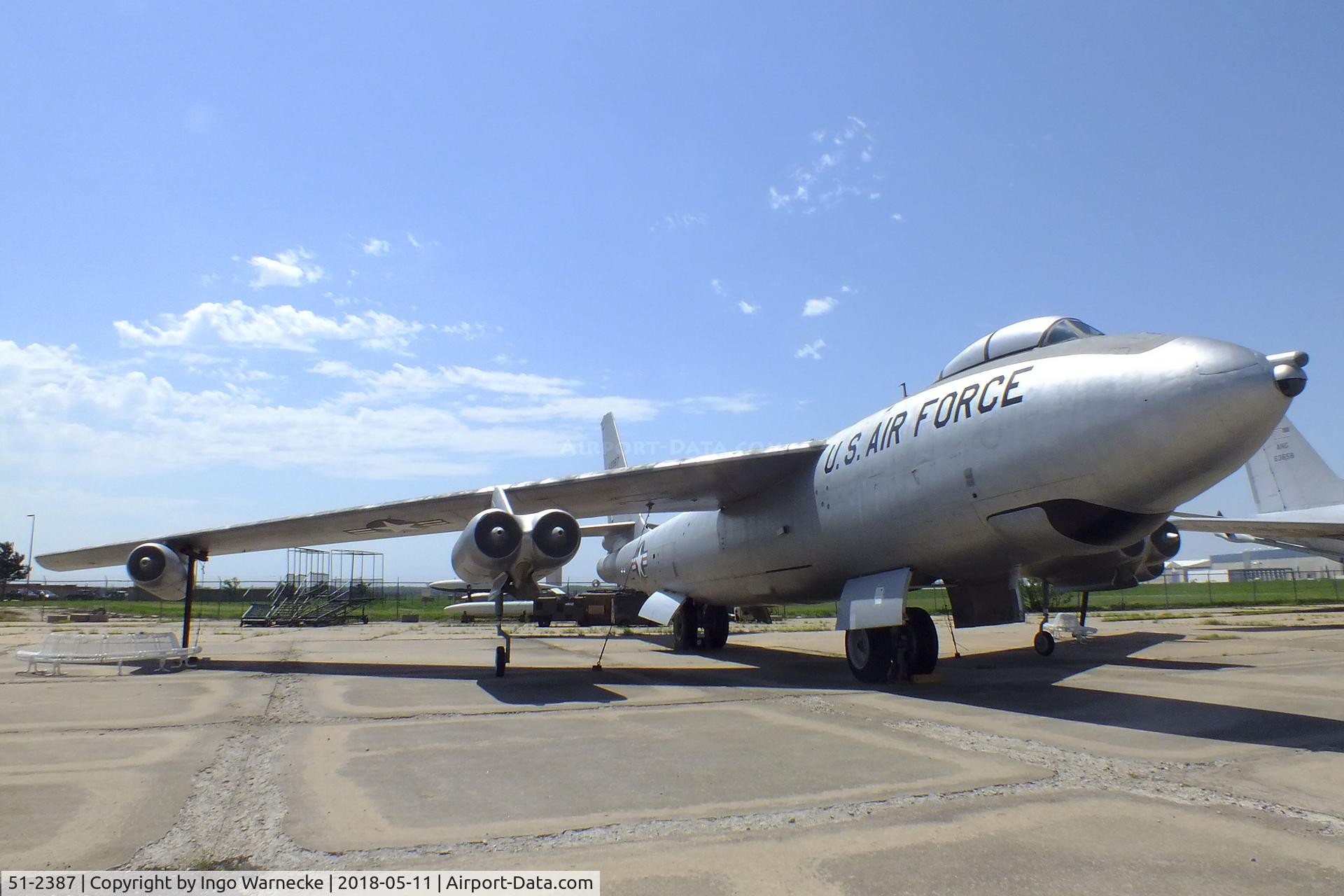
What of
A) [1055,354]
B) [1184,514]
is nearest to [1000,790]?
[1055,354]

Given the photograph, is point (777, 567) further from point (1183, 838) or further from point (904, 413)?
point (1183, 838)

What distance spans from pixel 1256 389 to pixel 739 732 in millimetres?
4804

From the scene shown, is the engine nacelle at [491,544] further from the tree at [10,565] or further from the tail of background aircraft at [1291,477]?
the tree at [10,565]

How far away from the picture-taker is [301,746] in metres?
5.88

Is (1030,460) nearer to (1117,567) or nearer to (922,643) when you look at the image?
(922,643)

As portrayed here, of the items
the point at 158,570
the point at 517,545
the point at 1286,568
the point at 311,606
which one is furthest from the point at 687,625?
the point at 1286,568

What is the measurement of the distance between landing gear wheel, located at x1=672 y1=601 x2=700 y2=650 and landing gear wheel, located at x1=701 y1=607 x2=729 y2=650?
28 cm

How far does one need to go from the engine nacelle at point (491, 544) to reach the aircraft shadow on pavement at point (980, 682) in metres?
1.53

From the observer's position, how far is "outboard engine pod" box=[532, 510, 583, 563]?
394 inches

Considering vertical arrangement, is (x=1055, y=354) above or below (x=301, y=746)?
above

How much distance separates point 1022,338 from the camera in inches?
313

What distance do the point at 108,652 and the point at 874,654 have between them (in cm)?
1215

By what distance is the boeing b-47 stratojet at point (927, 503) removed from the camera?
20.4 feet

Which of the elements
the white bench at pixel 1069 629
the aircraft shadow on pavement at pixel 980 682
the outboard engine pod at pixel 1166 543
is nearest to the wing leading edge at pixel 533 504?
the aircraft shadow on pavement at pixel 980 682
